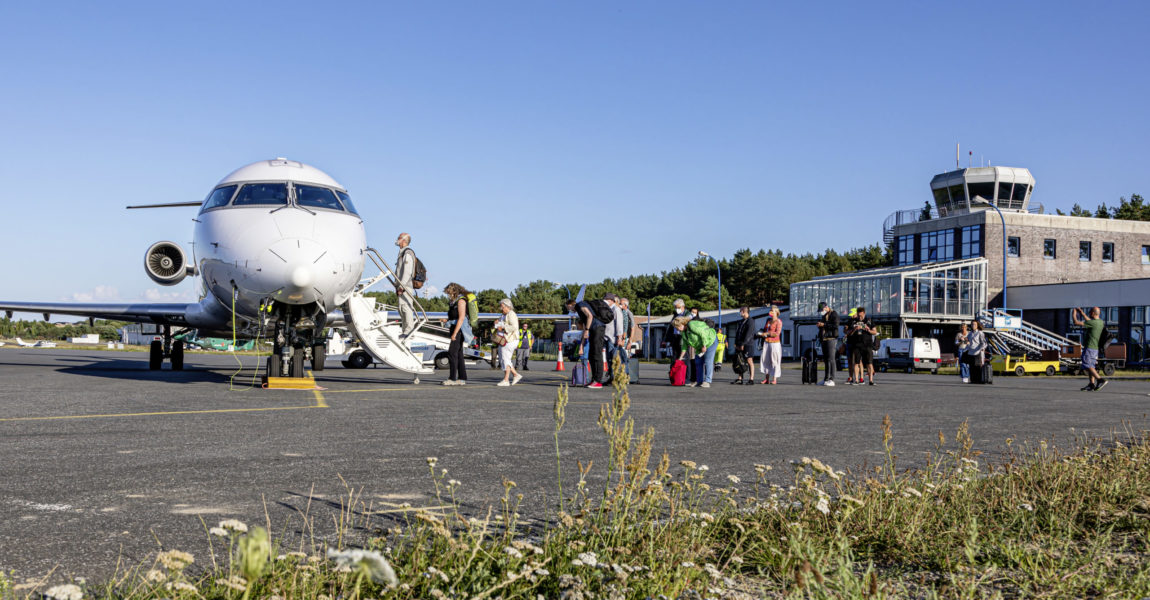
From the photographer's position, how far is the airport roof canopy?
157 ft

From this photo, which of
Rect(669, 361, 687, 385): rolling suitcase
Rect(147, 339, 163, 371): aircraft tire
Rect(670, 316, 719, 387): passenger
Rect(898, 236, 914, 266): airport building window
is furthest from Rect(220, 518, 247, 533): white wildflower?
Rect(898, 236, 914, 266): airport building window

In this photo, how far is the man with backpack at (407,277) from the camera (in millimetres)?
15211

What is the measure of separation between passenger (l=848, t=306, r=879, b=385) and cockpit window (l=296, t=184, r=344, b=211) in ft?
36.3

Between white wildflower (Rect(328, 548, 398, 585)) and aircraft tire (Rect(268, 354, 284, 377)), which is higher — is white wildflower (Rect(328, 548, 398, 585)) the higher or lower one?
the higher one

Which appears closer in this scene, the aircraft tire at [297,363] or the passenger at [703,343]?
the aircraft tire at [297,363]

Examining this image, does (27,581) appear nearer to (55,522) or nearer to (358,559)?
(55,522)

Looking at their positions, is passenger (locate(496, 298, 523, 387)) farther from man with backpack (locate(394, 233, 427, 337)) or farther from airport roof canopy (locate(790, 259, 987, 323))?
airport roof canopy (locate(790, 259, 987, 323))

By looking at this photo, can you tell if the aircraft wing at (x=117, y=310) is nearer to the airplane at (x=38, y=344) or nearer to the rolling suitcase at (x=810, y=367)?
the rolling suitcase at (x=810, y=367)

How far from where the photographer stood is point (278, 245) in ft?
36.9

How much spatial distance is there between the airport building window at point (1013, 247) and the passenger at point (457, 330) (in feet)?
155

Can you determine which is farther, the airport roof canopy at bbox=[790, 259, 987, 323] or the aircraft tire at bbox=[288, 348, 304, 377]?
the airport roof canopy at bbox=[790, 259, 987, 323]

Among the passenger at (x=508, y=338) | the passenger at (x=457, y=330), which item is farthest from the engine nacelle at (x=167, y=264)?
the passenger at (x=508, y=338)

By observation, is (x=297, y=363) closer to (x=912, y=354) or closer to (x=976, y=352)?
(x=976, y=352)

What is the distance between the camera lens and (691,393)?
14.4m
